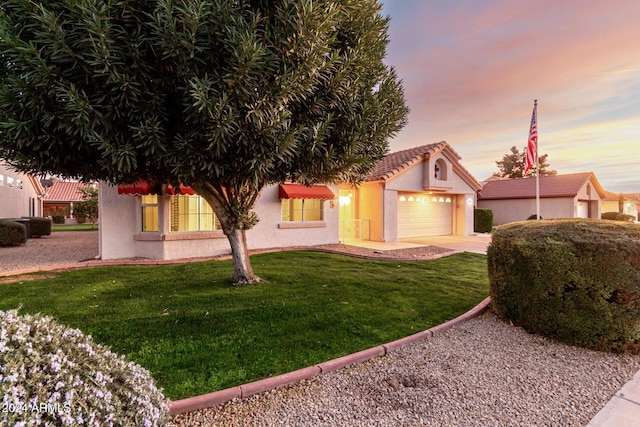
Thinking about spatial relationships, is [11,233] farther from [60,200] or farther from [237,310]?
[60,200]

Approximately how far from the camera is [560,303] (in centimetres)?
509

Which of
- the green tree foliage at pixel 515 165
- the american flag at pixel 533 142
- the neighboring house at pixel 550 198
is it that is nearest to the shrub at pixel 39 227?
the american flag at pixel 533 142

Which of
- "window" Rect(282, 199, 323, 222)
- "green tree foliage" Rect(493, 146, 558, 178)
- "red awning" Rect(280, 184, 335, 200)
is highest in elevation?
"green tree foliage" Rect(493, 146, 558, 178)

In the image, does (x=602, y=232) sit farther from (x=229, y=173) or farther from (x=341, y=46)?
(x=229, y=173)

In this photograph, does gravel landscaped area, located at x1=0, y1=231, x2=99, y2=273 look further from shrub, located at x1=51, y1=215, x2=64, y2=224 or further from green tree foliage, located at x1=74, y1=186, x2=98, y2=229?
shrub, located at x1=51, y1=215, x2=64, y2=224

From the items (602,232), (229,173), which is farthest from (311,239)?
(602,232)

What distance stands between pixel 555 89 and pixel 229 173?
685 inches

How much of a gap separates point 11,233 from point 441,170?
25.3 metres

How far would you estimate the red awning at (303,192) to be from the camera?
13.7 meters

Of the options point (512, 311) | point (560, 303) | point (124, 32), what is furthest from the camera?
point (512, 311)

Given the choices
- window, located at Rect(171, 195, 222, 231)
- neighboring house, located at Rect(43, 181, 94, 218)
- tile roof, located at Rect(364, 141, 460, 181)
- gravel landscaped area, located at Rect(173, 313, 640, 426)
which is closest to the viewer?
gravel landscaped area, located at Rect(173, 313, 640, 426)

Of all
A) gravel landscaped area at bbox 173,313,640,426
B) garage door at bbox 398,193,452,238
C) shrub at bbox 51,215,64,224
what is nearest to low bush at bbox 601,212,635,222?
garage door at bbox 398,193,452,238

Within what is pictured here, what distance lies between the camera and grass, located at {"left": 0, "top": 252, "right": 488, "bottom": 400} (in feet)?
13.8

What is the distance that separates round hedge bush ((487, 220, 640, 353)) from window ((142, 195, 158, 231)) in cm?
1214
